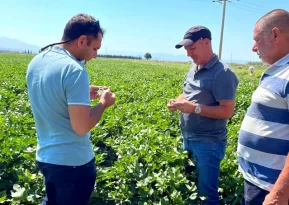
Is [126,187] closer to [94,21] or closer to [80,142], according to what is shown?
[80,142]

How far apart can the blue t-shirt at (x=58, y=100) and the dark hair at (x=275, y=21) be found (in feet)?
3.94

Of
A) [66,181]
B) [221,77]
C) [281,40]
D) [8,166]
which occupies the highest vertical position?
[281,40]

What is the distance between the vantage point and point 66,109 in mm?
2078

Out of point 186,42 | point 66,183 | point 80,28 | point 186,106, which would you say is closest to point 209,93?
point 186,106

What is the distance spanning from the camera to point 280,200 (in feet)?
6.06

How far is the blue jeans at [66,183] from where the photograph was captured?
6.99 ft

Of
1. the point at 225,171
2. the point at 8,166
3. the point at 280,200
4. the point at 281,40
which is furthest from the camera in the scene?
the point at 225,171

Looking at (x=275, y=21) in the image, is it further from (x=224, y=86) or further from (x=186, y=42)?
(x=186, y=42)

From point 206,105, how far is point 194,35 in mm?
685

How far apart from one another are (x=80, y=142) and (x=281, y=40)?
1480mm

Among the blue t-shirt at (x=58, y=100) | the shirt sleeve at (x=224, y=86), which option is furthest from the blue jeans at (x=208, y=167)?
the blue t-shirt at (x=58, y=100)

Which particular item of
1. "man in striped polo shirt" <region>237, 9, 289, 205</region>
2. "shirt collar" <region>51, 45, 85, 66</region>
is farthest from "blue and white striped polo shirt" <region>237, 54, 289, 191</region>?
"shirt collar" <region>51, 45, 85, 66</region>

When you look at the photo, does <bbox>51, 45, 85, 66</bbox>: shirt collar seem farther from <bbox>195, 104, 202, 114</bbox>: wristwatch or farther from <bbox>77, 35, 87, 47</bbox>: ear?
<bbox>195, 104, 202, 114</bbox>: wristwatch

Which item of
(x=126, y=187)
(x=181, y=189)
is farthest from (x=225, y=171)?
(x=126, y=187)
